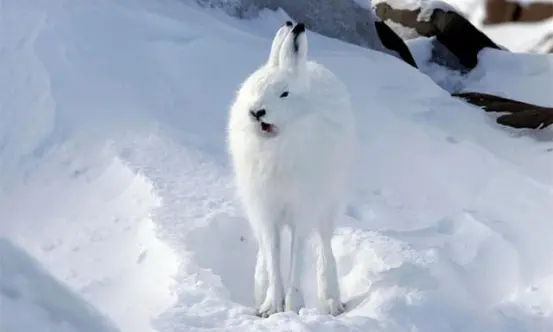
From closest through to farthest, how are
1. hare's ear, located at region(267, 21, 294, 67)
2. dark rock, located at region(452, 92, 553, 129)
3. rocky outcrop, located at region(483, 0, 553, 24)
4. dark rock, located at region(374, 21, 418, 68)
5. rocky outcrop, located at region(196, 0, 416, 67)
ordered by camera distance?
hare's ear, located at region(267, 21, 294, 67) → dark rock, located at region(452, 92, 553, 129) → rocky outcrop, located at region(196, 0, 416, 67) → dark rock, located at region(374, 21, 418, 68) → rocky outcrop, located at region(483, 0, 553, 24)

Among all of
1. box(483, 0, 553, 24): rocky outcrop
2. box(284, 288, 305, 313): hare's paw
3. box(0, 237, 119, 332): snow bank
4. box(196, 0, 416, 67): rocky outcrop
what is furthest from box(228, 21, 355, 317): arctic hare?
box(483, 0, 553, 24): rocky outcrop

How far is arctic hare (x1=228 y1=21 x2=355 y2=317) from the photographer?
12.2ft

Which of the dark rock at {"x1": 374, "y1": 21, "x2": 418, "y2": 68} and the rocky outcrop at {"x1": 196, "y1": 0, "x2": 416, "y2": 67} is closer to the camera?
the rocky outcrop at {"x1": 196, "y1": 0, "x2": 416, "y2": 67}

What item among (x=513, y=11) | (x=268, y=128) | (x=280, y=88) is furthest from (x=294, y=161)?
(x=513, y=11)

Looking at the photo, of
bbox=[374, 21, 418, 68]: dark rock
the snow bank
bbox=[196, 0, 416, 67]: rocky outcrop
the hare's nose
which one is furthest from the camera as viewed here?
bbox=[374, 21, 418, 68]: dark rock

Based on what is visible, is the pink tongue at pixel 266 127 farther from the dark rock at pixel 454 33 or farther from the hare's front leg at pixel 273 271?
the dark rock at pixel 454 33

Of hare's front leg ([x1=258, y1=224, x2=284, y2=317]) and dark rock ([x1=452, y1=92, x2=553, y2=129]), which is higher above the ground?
dark rock ([x1=452, y1=92, x2=553, y2=129])

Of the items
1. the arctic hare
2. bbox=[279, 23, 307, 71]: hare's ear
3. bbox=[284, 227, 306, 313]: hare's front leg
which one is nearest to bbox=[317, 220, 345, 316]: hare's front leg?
the arctic hare

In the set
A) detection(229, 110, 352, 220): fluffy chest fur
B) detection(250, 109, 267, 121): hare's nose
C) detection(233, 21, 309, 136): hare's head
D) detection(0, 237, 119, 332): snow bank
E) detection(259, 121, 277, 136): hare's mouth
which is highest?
detection(233, 21, 309, 136): hare's head

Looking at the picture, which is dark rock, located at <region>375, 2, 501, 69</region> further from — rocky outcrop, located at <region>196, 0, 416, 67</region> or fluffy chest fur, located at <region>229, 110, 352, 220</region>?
fluffy chest fur, located at <region>229, 110, 352, 220</region>

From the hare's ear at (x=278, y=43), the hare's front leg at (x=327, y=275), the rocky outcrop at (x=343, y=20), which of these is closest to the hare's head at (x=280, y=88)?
the hare's ear at (x=278, y=43)

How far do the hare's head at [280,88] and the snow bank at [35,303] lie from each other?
3.99 feet

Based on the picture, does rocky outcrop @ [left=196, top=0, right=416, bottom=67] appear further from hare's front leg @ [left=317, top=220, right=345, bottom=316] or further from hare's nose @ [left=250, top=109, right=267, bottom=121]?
hare's nose @ [left=250, top=109, right=267, bottom=121]

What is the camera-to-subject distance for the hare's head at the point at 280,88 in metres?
3.67
